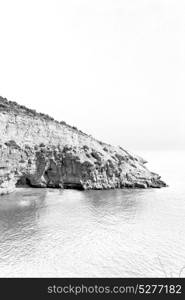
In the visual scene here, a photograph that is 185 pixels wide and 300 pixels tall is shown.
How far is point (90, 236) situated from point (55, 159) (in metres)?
24.7

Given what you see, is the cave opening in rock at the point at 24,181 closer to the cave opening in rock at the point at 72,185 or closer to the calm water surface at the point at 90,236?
the calm water surface at the point at 90,236

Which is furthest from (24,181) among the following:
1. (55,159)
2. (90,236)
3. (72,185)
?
(90,236)

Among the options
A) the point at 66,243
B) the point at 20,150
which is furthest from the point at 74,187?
the point at 66,243

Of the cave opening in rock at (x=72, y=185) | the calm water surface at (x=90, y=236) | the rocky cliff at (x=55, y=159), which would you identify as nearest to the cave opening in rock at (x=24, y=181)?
the rocky cliff at (x=55, y=159)

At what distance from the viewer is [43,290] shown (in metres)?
14.4

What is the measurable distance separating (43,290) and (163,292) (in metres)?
6.10

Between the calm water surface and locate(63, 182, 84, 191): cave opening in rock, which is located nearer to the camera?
the calm water surface

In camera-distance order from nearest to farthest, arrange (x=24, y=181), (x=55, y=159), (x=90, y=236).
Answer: (x=90, y=236)
(x=24, y=181)
(x=55, y=159)

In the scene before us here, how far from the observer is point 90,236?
24828 mm

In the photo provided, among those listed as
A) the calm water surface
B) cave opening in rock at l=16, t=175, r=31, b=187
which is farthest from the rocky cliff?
the calm water surface

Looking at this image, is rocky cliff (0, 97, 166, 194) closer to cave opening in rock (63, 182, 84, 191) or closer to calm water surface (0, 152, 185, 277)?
cave opening in rock (63, 182, 84, 191)

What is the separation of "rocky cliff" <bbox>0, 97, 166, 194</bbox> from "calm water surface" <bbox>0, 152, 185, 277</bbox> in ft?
19.7

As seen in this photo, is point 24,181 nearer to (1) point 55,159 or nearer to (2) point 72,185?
(1) point 55,159

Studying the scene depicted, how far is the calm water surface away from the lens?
19.0 meters
